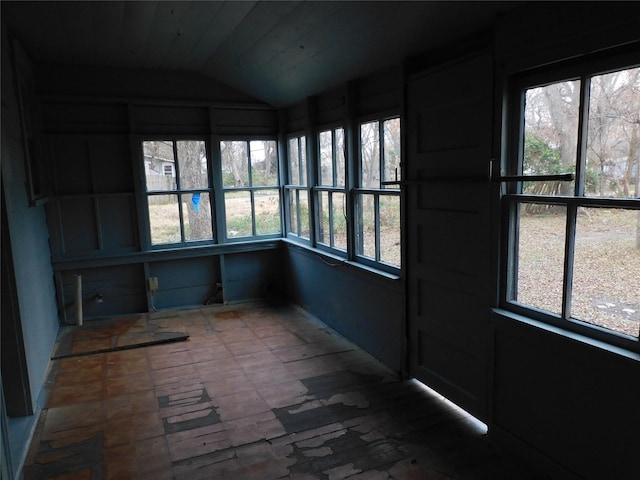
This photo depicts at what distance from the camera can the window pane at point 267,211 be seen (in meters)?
6.20

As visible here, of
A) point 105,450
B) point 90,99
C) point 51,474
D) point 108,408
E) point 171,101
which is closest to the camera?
point 51,474

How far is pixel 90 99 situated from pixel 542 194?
4.96 meters

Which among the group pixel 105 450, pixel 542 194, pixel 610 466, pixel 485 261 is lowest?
pixel 105 450

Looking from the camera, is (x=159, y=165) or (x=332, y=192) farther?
(x=159, y=165)

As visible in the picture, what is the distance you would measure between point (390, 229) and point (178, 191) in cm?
310

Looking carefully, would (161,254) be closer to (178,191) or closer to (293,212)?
(178,191)

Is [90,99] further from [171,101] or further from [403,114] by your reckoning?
[403,114]

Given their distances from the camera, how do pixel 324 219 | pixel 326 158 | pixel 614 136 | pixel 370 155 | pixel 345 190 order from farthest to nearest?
pixel 324 219, pixel 326 158, pixel 345 190, pixel 370 155, pixel 614 136

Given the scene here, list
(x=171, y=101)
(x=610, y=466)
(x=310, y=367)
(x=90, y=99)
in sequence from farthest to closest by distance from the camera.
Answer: (x=171, y=101)
(x=90, y=99)
(x=310, y=367)
(x=610, y=466)

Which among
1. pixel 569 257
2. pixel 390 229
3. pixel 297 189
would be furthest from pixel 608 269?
pixel 297 189

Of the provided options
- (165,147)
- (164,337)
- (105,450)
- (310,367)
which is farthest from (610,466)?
(165,147)

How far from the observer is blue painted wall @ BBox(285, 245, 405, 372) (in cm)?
383

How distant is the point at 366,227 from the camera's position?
4.28 metres

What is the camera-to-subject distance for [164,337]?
191 inches
